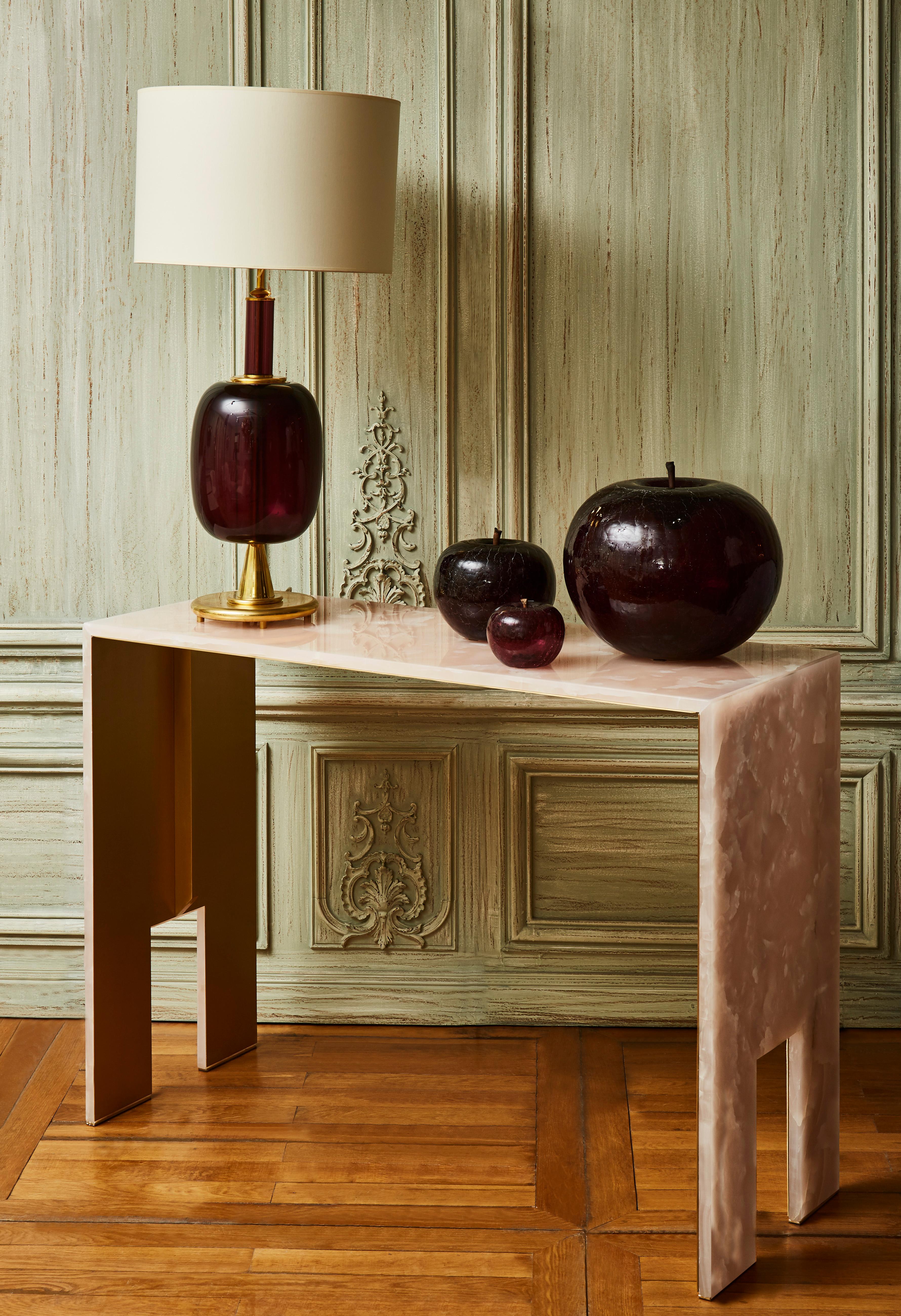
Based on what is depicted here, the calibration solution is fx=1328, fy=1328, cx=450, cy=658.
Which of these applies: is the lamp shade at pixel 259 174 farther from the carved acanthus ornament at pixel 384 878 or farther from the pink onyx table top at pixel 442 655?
the carved acanthus ornament at pixel 384 878

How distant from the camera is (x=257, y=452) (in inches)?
87.0

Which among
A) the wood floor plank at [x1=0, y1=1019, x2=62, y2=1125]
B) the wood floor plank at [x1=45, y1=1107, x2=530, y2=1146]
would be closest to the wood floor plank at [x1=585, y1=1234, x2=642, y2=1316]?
the wood floor plank at [x1=45, y1=1107, x2=530, y2=1146]

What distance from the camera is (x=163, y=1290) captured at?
1.88m

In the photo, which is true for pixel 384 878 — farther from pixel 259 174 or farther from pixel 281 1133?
pixel 259 174

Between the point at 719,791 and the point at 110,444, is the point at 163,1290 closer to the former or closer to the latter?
the point at 719,791

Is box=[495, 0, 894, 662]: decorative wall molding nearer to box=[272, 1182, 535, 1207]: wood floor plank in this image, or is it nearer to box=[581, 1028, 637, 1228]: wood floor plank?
box=[581, 1028, 637, 1228]: wood floor plank

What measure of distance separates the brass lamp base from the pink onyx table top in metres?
0.02

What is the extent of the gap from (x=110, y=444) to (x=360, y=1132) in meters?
1.42

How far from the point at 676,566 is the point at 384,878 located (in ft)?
3.83

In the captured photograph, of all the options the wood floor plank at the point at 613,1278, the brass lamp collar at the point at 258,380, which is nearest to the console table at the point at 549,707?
the wood floor plank at the point at 613,1278

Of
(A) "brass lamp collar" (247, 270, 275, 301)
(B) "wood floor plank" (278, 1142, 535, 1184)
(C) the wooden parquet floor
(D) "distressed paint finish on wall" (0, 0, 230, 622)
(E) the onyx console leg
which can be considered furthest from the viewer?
(D) "distressed paint finish on wall" (0, 0, 230, 622)

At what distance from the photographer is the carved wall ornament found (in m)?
Result: 2.64

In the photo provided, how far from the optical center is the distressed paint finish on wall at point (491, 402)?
8.25ft

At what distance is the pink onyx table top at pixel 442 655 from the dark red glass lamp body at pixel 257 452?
0.59 ft
